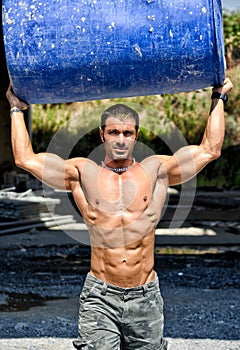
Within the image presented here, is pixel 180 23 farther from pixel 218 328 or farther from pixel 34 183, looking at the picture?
pixel 34 183

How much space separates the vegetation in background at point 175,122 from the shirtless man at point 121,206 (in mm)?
13597

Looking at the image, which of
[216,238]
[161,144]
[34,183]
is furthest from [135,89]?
[161,144]

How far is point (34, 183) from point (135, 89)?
37.2 ft

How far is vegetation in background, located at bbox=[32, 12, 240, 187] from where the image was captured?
18422 mm

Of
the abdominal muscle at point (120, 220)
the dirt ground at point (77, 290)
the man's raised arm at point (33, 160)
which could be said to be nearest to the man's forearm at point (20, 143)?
the man's raised arm at point (33, 160)

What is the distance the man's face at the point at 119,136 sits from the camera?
13.3 ft

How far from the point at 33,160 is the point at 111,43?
70cm

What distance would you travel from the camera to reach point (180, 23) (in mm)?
3949

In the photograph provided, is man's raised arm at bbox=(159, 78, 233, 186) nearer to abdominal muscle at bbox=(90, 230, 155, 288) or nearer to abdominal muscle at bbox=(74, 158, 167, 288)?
abdominal muscle at bbox=(74, 158, 167, 288)

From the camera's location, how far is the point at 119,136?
4.05 meters

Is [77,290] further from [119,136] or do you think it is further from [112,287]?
[119,136]

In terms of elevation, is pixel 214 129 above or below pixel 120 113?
below

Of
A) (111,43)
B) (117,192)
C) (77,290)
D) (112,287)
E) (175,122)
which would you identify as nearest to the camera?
(111,43)

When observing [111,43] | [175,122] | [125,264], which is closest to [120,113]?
[111,43]
